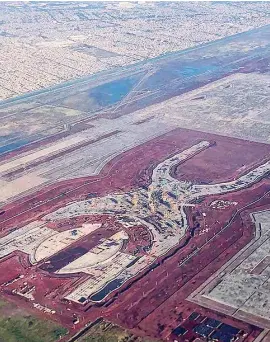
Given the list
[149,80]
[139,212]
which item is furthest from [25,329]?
[149,80]

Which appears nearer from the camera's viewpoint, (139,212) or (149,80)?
(139,212)

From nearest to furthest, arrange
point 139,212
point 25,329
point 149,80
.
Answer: point 25,329 → point 139,212 → point 149,80

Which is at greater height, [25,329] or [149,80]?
[149,80]

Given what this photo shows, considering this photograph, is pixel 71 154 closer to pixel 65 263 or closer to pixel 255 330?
pixel 65 263

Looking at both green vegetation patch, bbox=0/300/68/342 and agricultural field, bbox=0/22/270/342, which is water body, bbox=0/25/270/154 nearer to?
agricultural field, bbox=0/22/270/342

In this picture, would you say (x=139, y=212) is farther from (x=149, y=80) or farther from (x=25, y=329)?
(x=149, y=80)

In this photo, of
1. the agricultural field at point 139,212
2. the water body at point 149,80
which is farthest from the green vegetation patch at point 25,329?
the water body at point 149,80

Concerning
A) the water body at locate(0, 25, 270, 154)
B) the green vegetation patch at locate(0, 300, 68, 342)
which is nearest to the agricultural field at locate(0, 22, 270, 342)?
the green vegetation patch at locate(0, 300, 68, 342)

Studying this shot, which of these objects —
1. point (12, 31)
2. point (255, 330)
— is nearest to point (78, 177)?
point (255, 330)
